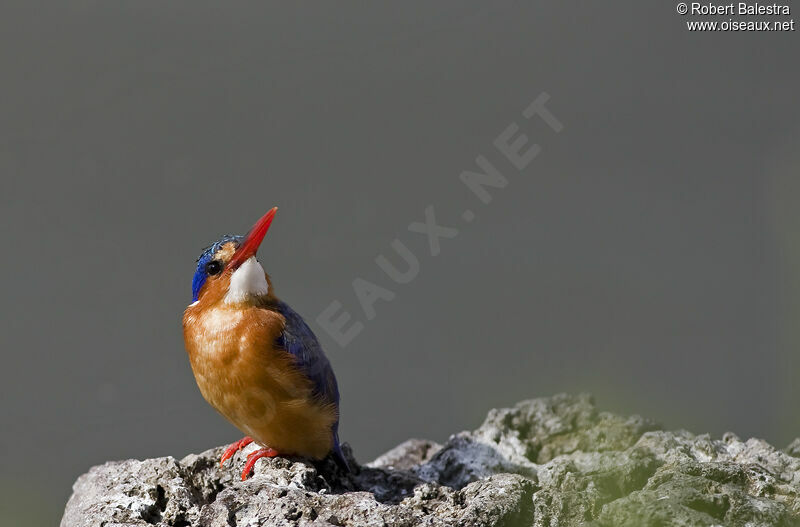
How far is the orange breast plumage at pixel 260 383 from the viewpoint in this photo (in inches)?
120

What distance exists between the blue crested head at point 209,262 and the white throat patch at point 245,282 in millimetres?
82

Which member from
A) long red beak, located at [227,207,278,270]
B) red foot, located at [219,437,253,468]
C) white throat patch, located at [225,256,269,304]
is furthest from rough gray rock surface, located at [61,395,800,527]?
long red beak, located at [227,207,278,270]

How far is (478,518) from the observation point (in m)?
2.36

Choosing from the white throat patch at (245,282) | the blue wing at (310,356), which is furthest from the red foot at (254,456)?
A: the white throat patch at (245,282)

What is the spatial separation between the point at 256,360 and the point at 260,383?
2.9 inches

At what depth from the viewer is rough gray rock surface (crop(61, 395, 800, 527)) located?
2318 mm

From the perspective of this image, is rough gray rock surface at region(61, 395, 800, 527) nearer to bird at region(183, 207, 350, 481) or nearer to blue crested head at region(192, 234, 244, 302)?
bird at region(183, 207, 350, 481)

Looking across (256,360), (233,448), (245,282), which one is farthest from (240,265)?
(233,448)

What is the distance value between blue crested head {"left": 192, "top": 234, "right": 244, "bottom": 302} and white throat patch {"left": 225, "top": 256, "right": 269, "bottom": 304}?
82 millimetres

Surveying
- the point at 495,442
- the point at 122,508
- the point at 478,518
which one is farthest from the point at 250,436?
the point at 478,518

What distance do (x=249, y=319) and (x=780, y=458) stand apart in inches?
66.3

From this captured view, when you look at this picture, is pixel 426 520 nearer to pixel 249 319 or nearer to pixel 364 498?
pixel 364 498

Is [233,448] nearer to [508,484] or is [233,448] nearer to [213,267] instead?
[213,267]

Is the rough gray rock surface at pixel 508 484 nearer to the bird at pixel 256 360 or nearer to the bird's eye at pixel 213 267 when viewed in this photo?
the bird at pixel 256 360
